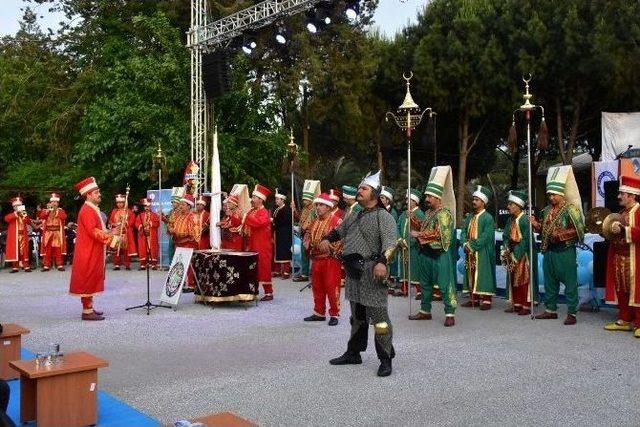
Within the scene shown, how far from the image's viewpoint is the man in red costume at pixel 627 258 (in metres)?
7.64

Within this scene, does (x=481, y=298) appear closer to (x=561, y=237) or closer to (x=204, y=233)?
(x=561, y=237)

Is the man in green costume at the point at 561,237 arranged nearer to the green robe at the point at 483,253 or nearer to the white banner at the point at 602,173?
the green robe at the point at 483,253

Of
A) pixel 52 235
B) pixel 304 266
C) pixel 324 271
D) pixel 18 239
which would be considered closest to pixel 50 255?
pixel 52 235

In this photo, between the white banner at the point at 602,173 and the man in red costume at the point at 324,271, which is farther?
the white banner at the point at 602,173

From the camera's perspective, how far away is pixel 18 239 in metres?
16.8

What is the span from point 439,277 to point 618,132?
1269 centimetres

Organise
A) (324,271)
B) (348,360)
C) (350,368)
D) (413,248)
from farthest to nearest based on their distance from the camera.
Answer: (413,248)
(324,271)
(348,360)
(350,368)

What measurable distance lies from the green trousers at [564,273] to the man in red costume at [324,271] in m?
2.75

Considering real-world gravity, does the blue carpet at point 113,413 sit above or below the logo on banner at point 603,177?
below

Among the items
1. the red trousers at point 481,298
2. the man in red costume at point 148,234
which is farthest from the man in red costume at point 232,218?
the man in red costume at point 148,234

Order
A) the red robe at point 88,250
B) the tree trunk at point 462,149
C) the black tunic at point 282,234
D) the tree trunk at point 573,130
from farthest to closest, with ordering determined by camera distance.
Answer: the tree trunk at point 462,149, the tree trunk at point 573,130, the black tunic at point 282,234, the red robe at point 88,250

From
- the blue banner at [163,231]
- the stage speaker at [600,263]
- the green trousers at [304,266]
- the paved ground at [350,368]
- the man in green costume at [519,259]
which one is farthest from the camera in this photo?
the blue banner at [163,231]

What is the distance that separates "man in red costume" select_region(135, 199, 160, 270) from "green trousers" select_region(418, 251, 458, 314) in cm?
→ 952

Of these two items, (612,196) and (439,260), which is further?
(612,196)
